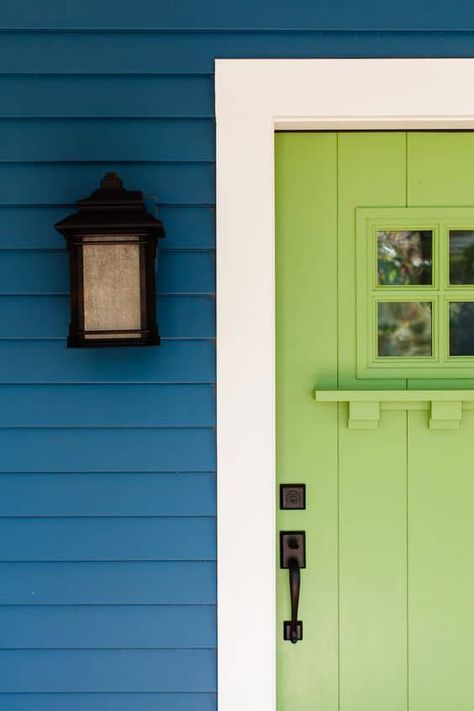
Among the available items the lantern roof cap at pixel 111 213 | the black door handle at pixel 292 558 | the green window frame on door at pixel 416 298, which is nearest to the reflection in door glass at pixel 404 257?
the green window frame on door at pixel 416 298

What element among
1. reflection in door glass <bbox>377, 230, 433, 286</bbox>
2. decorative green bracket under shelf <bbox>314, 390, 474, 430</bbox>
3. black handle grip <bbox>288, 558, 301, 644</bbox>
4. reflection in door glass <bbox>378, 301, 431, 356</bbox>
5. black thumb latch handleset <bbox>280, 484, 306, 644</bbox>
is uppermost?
reflection in door glass <bbox>377, 230, 433, 286</bbox>

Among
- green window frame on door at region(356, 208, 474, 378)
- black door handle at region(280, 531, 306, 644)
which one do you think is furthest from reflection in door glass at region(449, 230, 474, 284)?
black door handle at region(280, 531, 306, 644)

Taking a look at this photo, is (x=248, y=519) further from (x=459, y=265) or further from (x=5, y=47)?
(x=5, y=47)

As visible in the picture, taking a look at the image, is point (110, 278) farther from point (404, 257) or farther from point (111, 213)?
point (404, 257)

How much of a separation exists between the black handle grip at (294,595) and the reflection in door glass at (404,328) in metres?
0.68

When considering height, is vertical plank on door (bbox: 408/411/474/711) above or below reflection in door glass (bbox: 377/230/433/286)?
below

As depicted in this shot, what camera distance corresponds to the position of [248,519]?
6.39 ft

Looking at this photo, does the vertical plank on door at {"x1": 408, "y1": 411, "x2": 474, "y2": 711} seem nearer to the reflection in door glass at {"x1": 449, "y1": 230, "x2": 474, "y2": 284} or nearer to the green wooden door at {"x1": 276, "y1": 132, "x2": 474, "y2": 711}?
the green wooden door at {"x1": 276, "y1": 132, "x2": 474, "y2": 711}

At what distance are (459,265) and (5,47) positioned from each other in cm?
146

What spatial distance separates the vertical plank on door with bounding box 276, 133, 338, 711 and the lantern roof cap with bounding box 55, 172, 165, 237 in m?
0.45

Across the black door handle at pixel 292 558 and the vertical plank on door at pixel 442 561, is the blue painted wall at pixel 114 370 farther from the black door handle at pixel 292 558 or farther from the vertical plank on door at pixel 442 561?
the vertical plank on door at pixel 442 561

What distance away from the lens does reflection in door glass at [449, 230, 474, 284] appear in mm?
2045

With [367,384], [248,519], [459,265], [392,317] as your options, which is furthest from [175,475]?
[459,265]

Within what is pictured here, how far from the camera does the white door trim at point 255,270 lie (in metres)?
1.92
